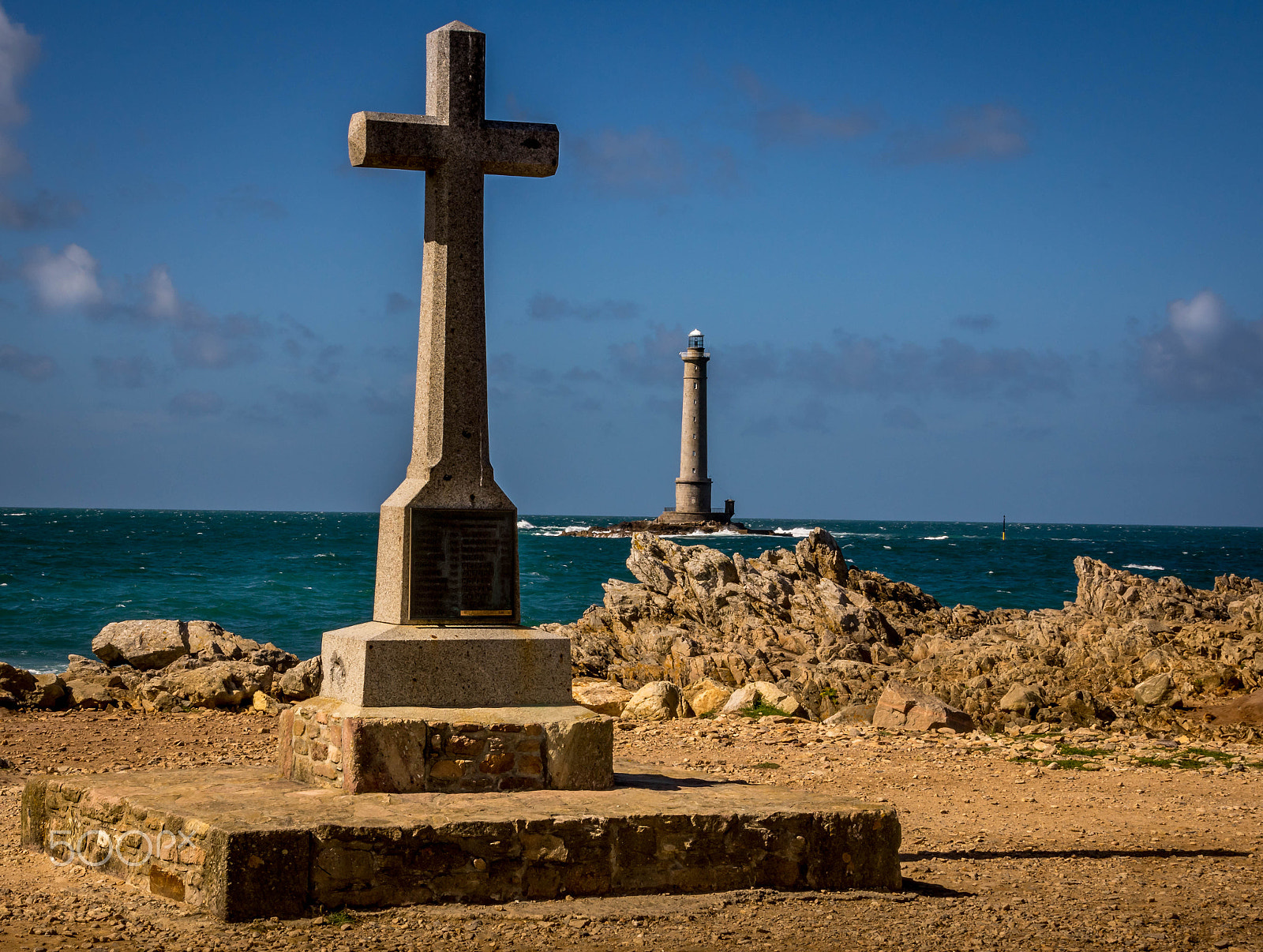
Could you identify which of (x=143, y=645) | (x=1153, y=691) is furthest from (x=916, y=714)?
(x=143, y=645)

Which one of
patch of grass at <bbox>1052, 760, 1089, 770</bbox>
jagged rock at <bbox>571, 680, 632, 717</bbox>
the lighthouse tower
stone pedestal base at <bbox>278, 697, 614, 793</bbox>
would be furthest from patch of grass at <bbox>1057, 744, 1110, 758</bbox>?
the lighthouse tower

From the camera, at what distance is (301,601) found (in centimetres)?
3122

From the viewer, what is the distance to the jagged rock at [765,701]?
12.7 m

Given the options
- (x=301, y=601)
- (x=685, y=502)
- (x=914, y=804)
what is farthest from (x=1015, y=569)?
(x=914, y=804)

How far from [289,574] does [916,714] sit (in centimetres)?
3326

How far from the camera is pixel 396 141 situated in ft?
21.9

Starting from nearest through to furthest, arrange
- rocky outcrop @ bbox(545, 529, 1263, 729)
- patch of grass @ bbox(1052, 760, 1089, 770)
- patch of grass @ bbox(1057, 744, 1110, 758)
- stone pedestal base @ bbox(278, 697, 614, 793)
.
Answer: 1. stone pedestal base @ bbox(278, 697, 614, 793)
2. patch of grass @ bbox(1052, 760, 1089, 770)
3. patch of grass @ bbox(1057, 744, 1110, 758)
4. rocky outcrop @ bbox(545, 529, 1263, 729)

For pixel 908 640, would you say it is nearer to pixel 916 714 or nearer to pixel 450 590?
pixel 916 714

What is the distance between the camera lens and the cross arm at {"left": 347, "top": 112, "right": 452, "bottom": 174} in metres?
6.63

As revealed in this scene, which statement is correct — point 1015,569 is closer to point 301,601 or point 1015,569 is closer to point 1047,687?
point 301,601

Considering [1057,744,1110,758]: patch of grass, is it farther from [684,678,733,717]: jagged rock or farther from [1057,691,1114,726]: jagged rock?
[684,678,733,717]: jagged rock

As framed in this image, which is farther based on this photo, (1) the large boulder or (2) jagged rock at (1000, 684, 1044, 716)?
(1) the large boulder

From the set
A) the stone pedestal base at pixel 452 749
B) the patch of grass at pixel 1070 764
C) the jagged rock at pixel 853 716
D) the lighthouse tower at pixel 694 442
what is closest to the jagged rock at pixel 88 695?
the jagged rock at pixel 853 716

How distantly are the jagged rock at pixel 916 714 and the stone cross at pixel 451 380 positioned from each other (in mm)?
5952
